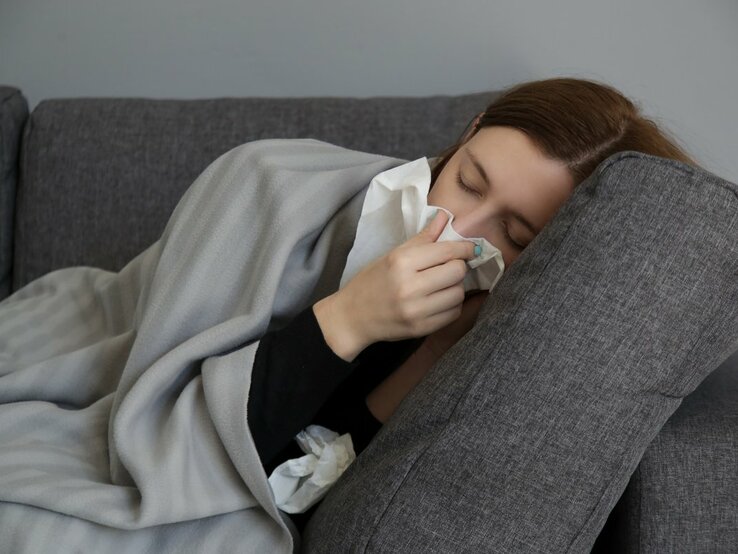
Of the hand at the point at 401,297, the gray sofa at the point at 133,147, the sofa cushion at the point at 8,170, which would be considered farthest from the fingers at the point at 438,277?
the sofa cushion at the point at 8,170

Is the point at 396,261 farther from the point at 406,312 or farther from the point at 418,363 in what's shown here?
→ the point at 418,363

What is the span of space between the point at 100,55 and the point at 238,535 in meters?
1.25

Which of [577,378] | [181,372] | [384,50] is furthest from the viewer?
[384,50]

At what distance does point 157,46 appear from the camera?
1.83m

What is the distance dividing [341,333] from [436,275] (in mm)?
121

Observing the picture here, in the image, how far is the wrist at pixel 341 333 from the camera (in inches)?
37.4

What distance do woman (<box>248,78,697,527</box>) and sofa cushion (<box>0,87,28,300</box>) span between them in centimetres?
84

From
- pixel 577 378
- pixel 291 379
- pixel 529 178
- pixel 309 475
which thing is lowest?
pixel 309 475

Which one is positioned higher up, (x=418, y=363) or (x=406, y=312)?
(x=406, y=312)

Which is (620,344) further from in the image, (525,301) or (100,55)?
(100,55)

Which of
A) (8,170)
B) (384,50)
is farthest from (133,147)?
(384,50)

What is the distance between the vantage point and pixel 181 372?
1.02m

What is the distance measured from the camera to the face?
1.00 m

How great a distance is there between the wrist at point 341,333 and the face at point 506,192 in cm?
17
